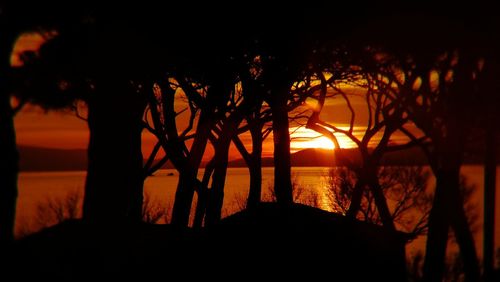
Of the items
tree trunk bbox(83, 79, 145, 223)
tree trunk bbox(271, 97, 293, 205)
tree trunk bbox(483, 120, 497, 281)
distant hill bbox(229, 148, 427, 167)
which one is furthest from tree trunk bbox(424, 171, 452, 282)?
distant hill bbox(229, 148, 427, 167)

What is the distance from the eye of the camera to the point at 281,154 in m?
12.6

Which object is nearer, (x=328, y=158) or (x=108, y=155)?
(x=108, y=155)

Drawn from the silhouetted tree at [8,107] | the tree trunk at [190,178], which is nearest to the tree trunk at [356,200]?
the tree trunk at [190,178]

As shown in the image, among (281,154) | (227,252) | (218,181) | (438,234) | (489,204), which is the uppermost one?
(281,154)

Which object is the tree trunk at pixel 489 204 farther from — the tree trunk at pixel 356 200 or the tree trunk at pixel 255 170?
the tree trunk at pixel 255 170

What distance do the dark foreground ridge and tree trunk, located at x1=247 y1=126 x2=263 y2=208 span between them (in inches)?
213

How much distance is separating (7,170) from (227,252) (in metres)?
3.15

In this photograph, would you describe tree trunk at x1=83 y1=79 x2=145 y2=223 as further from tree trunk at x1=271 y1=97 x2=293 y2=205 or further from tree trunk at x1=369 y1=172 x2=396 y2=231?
tree trunk at x1=369 y1=172 x2=396 y2=231

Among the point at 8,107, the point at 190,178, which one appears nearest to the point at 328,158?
the point at 190,178

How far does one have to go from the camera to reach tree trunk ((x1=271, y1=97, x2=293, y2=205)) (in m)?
12.5

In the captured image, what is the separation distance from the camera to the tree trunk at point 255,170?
16.3 m

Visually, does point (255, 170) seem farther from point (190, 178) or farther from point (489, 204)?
point (489, 204)

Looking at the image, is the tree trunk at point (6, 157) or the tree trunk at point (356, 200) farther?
the tree trunk at point (356, 200)

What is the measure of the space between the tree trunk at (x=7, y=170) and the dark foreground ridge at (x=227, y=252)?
1.29 ft
